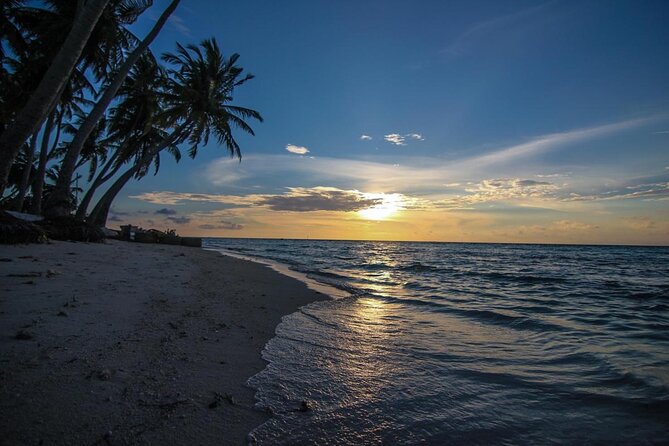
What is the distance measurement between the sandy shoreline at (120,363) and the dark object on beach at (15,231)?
3.79m

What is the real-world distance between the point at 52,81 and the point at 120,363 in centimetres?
867

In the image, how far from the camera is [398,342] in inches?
189

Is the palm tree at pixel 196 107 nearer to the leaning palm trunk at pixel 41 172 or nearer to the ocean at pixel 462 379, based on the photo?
the leaning palm trunk at pixel 41 172

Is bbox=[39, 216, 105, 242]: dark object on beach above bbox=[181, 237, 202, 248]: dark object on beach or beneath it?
above

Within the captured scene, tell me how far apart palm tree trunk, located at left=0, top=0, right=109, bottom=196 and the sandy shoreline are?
14.6ft

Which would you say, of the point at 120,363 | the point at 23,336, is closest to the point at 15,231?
the point at 23,336

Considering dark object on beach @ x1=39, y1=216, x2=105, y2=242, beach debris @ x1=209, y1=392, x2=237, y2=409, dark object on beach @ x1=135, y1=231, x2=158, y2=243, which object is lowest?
beach debris @ x1=209, y1=392, x2=237, y2=409

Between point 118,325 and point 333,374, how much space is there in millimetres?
2477

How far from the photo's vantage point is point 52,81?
26.5ft

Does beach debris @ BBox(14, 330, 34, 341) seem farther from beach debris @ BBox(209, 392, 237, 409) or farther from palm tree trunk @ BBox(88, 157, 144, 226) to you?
palm tree trunk @ BBox(88, 157, 144, 226)

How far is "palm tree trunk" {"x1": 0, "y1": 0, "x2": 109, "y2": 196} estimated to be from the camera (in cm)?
804

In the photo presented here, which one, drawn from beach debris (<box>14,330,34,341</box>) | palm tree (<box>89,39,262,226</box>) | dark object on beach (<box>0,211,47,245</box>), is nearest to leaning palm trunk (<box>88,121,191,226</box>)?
palm tree (<box>89,39,262,226</box>)

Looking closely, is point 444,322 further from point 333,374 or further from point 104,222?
point 104,222

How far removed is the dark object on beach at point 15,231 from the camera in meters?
8.52
